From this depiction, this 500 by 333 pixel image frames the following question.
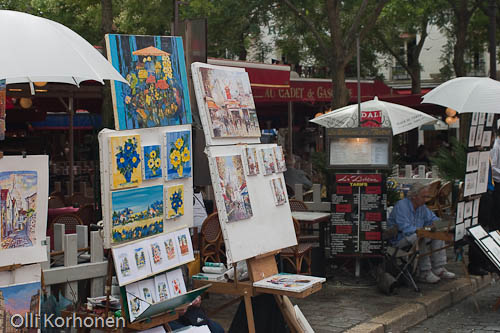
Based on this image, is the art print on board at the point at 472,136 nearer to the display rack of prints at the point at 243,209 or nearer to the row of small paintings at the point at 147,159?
the display rack of prints at the point at 243,209

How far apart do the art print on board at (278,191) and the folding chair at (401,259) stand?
2804mm

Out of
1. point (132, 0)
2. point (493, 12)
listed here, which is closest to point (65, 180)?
point (132, 0)

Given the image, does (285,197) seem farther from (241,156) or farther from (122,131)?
(122,131)

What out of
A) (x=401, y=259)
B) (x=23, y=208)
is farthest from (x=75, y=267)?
(x=401, y=259)

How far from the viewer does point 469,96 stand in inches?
329

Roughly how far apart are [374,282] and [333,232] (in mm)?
802

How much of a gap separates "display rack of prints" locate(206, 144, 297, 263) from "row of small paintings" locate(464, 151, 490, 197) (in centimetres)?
328

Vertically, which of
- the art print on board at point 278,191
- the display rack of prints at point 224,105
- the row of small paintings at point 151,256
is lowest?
→ the row of small paintings at point 151,256

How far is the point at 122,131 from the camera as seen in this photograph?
15.8 feet

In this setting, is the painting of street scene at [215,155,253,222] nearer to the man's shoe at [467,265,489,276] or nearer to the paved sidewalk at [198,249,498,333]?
the paved sidewalk at [198,249,498,333]

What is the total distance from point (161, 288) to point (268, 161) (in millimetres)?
1591

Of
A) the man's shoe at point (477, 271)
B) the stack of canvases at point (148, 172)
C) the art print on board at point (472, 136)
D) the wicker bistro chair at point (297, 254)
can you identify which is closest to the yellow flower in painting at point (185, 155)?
the stack of canvases at point (148, 172)

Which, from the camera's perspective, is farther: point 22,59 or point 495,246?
point 495,246

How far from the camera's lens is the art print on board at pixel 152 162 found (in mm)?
5016
